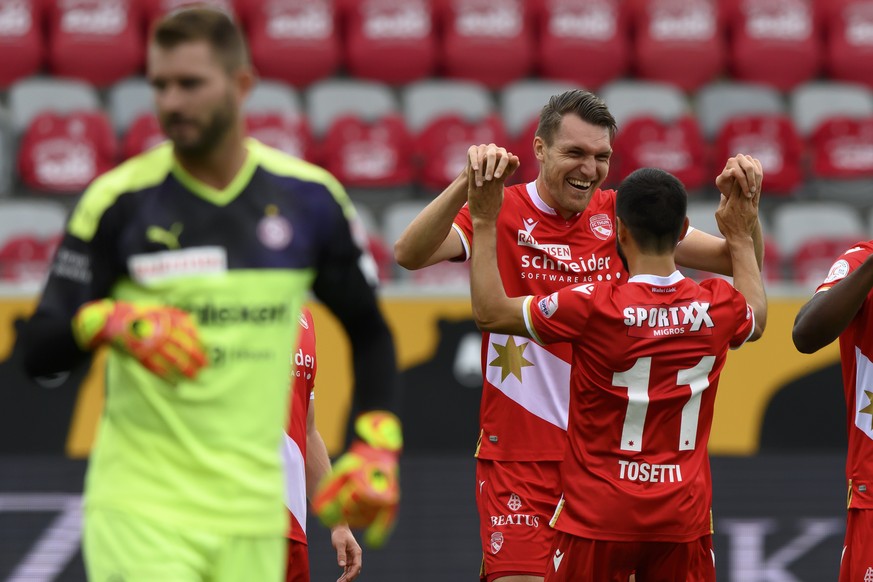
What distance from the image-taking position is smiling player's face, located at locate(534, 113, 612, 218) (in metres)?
5.82

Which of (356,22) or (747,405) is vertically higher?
(356,22)

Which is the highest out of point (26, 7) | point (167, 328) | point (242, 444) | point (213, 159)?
point (26, 7)

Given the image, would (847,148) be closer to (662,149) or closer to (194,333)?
(662,149)

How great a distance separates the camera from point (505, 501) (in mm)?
6059

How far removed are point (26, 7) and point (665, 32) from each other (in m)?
5.53

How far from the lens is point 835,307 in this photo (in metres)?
5.14

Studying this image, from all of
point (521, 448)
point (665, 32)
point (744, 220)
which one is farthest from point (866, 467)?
point (665, 32)

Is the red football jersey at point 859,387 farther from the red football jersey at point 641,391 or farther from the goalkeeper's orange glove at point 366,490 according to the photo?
the goalkeeper's orange glove at point 366,490

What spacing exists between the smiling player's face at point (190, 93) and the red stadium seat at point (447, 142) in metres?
7.94

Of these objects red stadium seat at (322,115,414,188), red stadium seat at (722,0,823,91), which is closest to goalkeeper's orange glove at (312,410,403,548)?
red stadium seat at (322,115,414,188)

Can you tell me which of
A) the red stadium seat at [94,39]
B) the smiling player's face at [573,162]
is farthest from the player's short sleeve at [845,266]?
the red stadium seat at [94,39]

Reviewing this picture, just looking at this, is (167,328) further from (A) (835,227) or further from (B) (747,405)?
(A) (835,227)

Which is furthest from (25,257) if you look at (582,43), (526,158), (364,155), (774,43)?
(774,43)

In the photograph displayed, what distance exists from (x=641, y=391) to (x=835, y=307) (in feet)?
2.45
